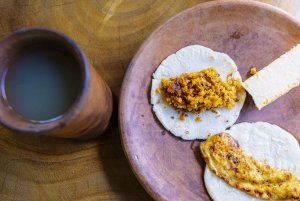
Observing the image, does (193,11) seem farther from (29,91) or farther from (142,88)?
(29,91)

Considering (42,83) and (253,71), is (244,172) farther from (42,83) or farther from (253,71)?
(42,83)

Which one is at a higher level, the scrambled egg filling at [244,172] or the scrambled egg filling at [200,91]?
the scrambled egg filling at [200,91]

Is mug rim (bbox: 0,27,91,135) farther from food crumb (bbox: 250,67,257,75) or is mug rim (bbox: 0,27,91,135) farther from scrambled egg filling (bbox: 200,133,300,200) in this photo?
food crumb (bbox: 250,67,257,75)

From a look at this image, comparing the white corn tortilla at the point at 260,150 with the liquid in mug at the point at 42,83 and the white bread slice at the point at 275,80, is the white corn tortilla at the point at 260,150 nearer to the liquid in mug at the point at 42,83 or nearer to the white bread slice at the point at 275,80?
the white bread slice at the point at 275,80

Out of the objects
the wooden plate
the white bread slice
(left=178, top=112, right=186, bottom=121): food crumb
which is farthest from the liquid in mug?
the white bread slice

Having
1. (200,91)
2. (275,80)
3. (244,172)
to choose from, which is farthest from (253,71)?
(244,172)

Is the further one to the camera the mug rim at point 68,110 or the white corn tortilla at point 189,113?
the white corn tortilla at point 189,113

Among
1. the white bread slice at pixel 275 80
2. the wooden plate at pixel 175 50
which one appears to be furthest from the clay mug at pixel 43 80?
the white bread slice at pixel 275 80
